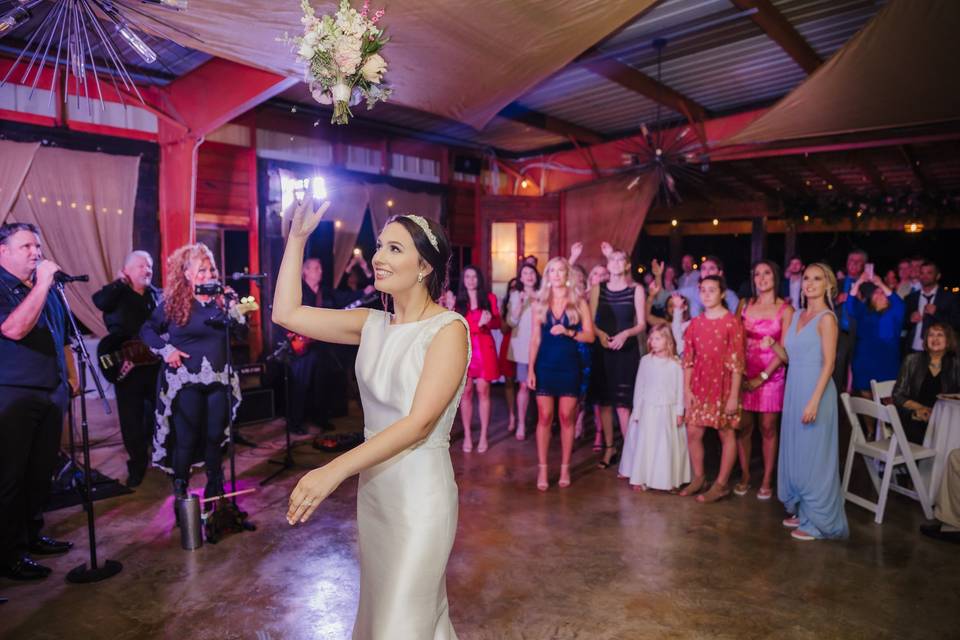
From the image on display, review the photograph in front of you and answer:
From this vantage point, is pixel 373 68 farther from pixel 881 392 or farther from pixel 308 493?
pixel 881 392

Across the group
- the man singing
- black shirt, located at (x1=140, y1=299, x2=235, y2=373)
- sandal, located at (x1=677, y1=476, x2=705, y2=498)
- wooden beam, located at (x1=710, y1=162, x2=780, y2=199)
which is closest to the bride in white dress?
the man singing

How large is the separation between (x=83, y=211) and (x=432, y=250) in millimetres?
6068

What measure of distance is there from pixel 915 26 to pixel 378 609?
491 centimetres

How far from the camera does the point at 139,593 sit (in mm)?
3164

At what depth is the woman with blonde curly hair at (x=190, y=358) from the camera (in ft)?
12.7

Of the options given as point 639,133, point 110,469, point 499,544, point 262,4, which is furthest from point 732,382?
point 639,133

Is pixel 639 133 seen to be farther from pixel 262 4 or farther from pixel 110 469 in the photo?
pixel 110 469

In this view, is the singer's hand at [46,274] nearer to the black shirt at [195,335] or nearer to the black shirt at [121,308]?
the black shirt at [195,335]

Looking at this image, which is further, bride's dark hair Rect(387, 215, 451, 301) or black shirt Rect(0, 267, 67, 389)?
black shirt Rect(0, 267, 67, 389)

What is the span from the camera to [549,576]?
3.34m

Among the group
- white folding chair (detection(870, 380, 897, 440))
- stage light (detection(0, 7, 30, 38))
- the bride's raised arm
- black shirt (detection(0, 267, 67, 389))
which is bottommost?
white folding chair (detection(870, 380, 897, 440))

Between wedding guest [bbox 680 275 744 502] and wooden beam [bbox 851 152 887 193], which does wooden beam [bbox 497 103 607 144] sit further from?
wedding guest [bbox 680 275 744 502]

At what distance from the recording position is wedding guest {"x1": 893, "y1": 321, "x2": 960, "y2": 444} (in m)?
4.32

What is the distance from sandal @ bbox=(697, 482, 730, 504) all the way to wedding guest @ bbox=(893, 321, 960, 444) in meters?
1.40
